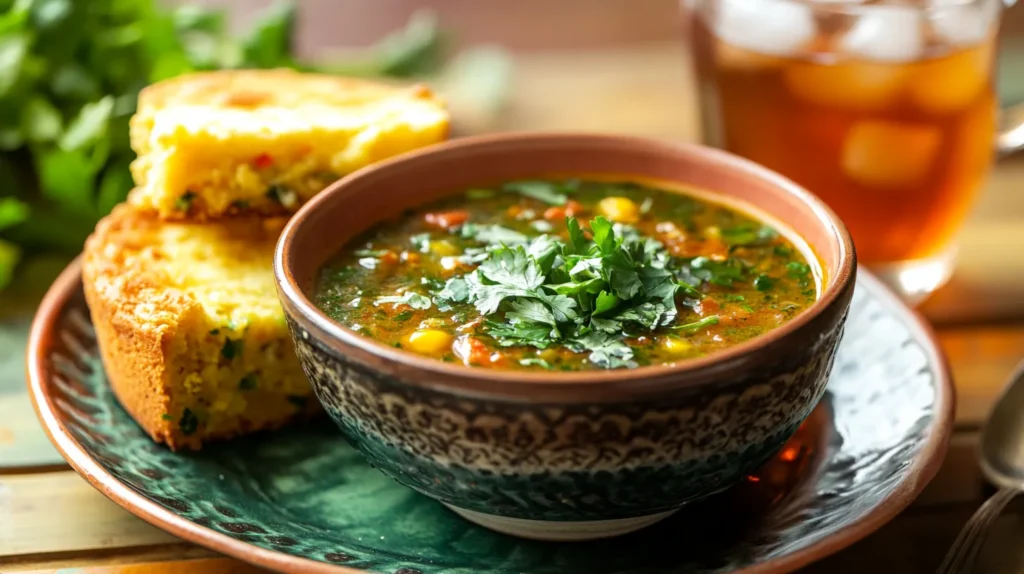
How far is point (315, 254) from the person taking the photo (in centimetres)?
245

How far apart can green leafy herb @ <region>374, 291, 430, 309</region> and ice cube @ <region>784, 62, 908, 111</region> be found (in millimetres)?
1485

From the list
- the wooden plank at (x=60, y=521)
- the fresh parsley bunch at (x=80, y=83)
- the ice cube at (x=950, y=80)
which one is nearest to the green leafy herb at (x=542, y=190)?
the ice cube at (x=950, y=80)

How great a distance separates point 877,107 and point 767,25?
0.41 metres

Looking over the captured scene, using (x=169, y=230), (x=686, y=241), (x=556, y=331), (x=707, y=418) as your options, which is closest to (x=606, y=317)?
(x=556, y=331)

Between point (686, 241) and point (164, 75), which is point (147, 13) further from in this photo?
point (686, 241)

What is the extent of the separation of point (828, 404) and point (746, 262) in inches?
16.4

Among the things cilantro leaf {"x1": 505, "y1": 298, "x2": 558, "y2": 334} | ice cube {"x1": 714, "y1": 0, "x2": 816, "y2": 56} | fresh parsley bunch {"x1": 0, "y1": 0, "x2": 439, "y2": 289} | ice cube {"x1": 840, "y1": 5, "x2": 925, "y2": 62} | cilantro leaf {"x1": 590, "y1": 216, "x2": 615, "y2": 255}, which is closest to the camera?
cilantro leaf {"x1": 505, "y1": 298, "x2": 558, "y2": 334}

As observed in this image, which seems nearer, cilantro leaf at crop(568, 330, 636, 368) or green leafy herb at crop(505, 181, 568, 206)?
cilantro leaf at crop(568, 330, 636, 368)

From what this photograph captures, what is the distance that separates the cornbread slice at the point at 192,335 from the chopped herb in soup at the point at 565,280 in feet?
0.95

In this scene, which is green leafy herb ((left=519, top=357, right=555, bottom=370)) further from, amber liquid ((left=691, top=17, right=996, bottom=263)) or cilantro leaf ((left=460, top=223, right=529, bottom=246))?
amber liquid ((left=691, top=17, right=996, bottom=263))

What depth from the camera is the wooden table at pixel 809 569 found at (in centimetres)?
222

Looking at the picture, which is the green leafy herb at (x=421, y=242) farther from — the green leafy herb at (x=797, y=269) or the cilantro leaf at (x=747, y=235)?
the green leafy herb at (x=797, y=269)

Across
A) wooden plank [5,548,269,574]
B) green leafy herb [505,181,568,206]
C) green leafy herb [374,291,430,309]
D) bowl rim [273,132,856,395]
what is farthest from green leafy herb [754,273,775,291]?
wooden plank [5,548,269,574]

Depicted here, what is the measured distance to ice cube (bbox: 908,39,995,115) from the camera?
9.97 feet
